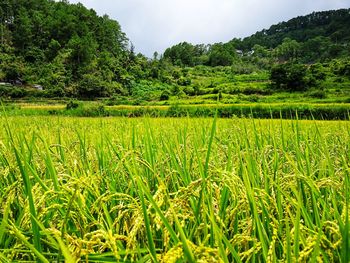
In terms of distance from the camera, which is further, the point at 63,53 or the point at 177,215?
the point at 63,53

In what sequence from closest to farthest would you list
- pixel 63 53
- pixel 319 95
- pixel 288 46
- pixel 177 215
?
pixel 177 215 < pixel 319 95 < pixel 63 53 < pixel 288 46

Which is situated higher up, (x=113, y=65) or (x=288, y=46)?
(x=288, y=46)

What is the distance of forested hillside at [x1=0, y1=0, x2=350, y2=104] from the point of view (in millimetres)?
59594

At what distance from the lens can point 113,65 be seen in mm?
88500

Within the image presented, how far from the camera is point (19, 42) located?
85688 millimetres

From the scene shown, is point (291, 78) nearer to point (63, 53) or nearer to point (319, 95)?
point (319, 95)

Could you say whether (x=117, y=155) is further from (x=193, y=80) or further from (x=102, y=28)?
(x=102, y=28)

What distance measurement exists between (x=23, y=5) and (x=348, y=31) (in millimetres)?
118235

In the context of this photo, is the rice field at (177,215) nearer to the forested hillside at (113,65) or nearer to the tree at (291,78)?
the forested hillside at (113,65)

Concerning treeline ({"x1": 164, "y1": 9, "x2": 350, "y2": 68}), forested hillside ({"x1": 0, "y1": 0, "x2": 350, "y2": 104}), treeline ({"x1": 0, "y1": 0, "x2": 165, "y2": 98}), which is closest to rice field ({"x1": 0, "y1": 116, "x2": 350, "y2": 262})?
forested hillside ({"x1": 0, "y1": 0, "x2": 350, "y2": 104})

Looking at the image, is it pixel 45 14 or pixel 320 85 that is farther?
pixel 45 14

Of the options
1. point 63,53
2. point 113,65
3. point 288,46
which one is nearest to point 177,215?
point 63,53

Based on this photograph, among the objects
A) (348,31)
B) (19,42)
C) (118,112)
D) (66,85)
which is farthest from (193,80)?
(348,31)

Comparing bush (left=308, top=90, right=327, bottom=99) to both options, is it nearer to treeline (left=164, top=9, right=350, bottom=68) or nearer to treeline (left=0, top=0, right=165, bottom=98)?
treeline (left=0, top=0, right=165, bottom=98)
